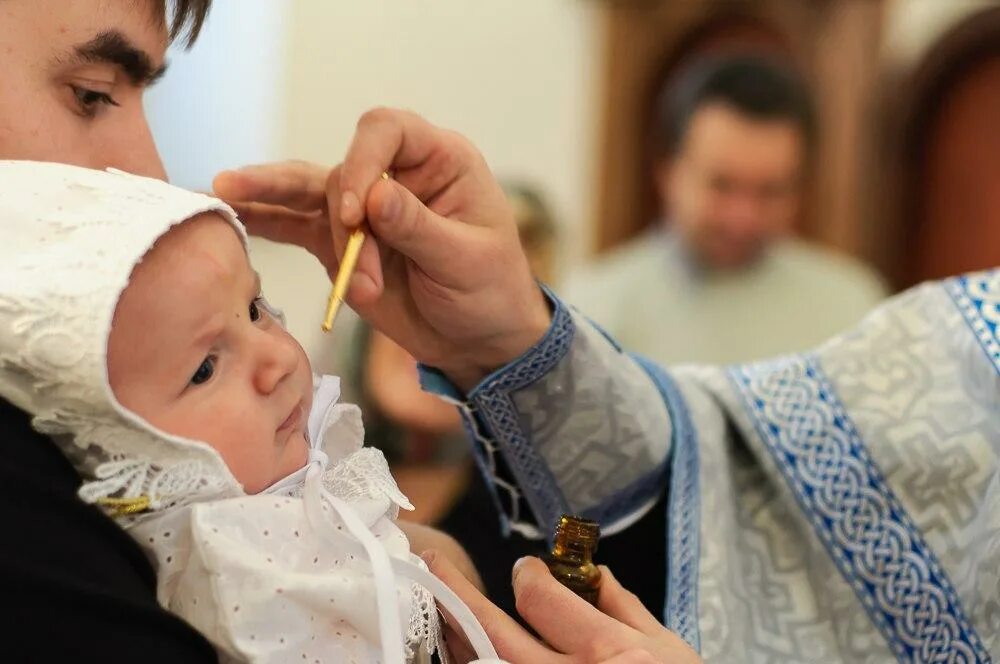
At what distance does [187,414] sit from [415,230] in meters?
0.26

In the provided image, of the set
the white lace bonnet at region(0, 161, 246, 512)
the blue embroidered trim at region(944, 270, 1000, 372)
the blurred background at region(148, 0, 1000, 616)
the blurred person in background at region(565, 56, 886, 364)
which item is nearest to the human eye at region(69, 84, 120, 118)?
the white lace bonnet at region(0, 161, 246, 512)

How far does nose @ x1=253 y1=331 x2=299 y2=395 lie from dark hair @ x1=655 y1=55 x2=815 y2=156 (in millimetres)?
2148

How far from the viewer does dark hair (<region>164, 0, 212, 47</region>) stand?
0.83 metres

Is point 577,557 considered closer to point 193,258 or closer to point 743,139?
point 193,258

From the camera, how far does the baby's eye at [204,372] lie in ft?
2.14

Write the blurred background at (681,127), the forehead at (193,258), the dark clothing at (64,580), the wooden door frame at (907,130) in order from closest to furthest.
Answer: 1. the dark clothing at (64,580)
2. the forehead at (193,258)
3. the blurred background at (681,127)
4. the wooden door frame at (907,130)

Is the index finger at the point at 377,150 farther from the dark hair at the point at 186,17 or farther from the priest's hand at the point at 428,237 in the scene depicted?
the dark hair at the point at 186,17

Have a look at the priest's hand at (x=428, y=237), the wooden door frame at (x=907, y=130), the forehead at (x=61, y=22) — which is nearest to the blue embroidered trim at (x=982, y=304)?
the priest's hand at (x=428, y=237)

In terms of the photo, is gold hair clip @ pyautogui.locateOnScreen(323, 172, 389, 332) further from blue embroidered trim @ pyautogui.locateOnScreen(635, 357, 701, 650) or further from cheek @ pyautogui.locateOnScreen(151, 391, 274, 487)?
blue embroidered trim @ pyautogui.locateOnScreen(635, 357, 701, 650)

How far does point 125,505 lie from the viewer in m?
0.63

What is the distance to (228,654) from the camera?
24.9 inches

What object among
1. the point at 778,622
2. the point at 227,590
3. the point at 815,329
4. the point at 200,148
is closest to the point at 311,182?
the point at 227,590

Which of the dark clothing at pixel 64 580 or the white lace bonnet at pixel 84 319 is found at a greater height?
the white lace bonnet at pixel 84 319

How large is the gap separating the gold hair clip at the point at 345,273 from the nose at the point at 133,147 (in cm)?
14
